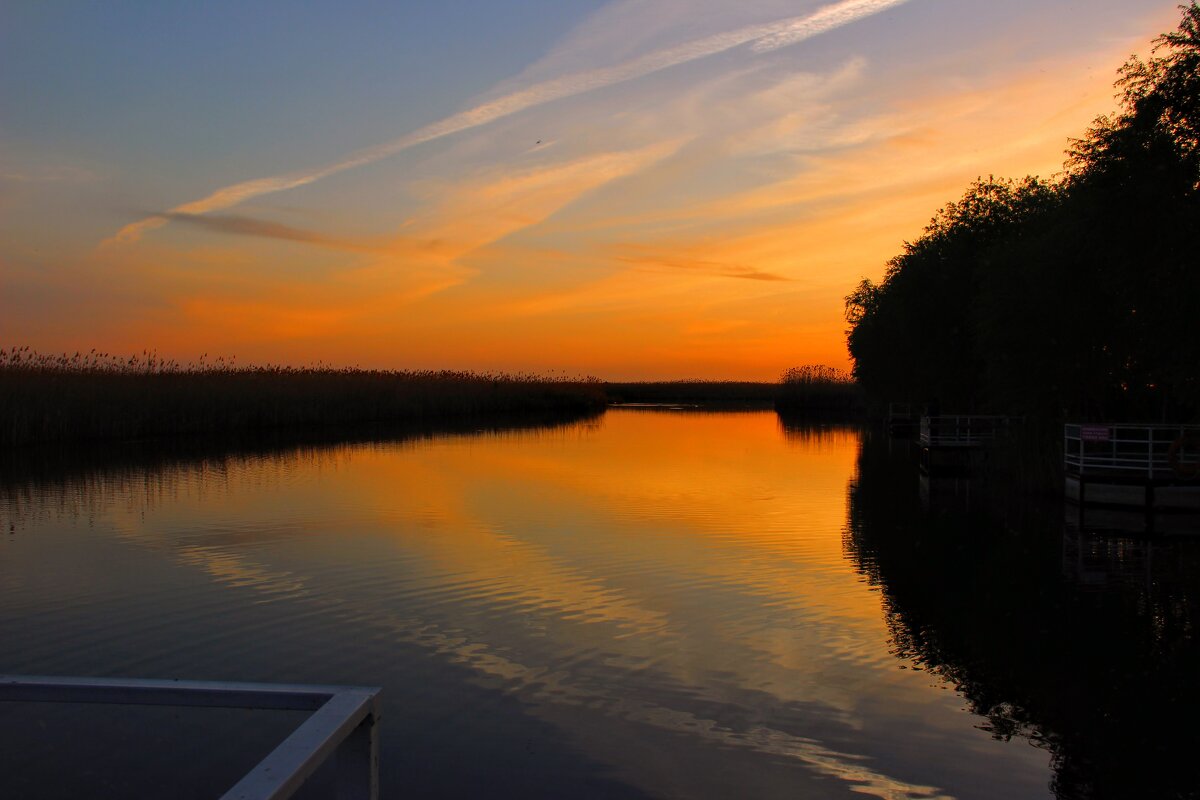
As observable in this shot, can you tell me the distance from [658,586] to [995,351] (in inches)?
770

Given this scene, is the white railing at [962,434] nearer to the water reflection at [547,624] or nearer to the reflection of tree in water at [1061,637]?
the water reflection at [547,624]

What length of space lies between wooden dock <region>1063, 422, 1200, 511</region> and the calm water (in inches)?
46.2

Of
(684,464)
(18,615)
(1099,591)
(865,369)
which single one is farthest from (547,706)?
(865,369)

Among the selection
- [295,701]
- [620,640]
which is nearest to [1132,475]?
[620,640]

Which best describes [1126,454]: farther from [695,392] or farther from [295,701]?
[695,392]

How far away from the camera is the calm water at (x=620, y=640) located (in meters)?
6.39

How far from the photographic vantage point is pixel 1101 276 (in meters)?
22.4

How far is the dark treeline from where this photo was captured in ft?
64.4

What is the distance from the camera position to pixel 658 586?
469 inches

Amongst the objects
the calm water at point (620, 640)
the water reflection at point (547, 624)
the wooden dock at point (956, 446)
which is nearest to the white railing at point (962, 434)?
the wooden dock at point (956, 446)

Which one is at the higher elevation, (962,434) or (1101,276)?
(1101,276)

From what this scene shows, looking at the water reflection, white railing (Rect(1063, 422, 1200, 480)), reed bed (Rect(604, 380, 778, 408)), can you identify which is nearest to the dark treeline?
white railing (Rect(1063, 422, 1200, 480))

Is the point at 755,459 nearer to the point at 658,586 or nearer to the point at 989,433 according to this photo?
the point at 989,433

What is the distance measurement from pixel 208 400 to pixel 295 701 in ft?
127
